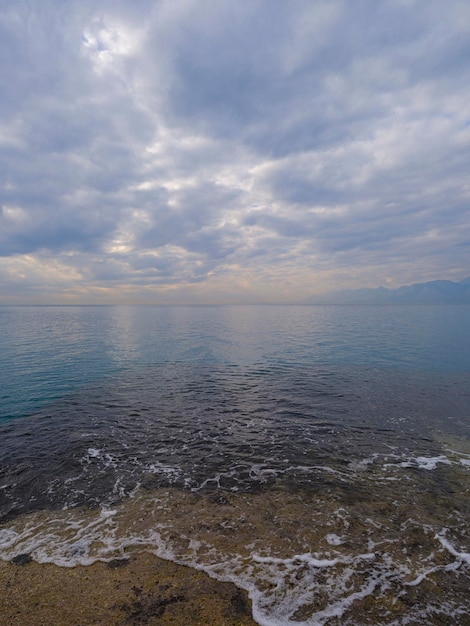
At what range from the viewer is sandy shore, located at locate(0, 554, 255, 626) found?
7430 mm

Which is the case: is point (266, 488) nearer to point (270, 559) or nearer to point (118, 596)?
point (270, 559)

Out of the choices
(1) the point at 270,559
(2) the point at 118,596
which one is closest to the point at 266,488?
(1) the point at 270,559

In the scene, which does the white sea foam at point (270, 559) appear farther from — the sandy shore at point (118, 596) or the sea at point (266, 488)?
the sandy shore at point (118, 596)

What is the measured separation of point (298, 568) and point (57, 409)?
23306mm

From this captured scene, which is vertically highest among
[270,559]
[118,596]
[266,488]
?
[118,596]

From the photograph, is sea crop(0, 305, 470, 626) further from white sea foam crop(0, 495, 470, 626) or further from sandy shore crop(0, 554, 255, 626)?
sandy shore crop(0, 554, 255, 626)

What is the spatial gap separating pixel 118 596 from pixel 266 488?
728cm

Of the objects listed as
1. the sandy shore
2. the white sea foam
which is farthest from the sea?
the sandy shore

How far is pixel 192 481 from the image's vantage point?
46.9ft

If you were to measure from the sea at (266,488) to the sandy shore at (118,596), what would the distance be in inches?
18.1

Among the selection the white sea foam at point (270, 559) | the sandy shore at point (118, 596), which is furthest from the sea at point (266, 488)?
the sandy shore at point (118, 596)

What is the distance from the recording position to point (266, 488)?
1361cm

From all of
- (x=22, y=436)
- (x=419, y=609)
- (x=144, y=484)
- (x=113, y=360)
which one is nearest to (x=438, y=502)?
(x=419, y=609)

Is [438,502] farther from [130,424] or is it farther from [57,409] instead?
[57,409]
